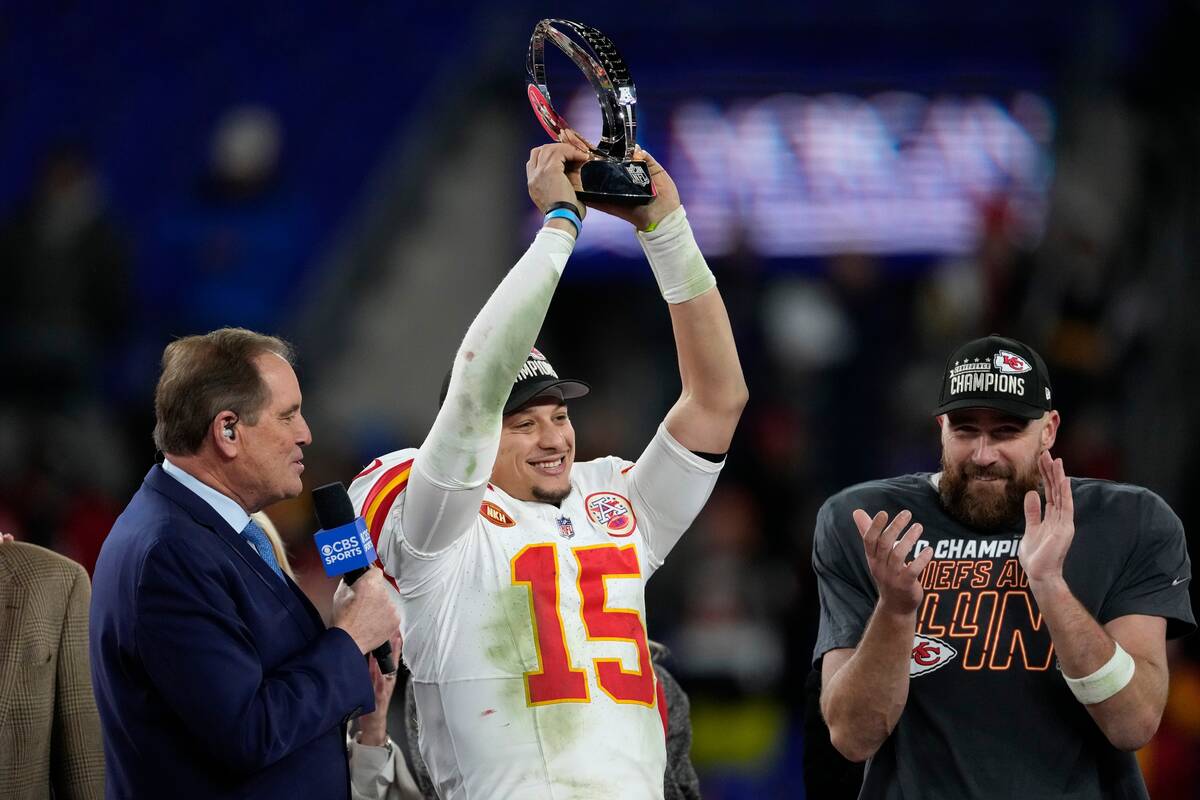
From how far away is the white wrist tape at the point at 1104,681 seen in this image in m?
3.19

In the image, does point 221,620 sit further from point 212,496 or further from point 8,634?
point 8,634

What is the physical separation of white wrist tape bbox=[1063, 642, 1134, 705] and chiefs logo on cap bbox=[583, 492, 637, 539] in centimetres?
97

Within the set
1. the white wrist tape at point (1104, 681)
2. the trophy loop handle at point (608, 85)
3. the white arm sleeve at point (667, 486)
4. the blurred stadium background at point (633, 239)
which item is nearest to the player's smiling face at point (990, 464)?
the white wrist tape at point (1104, 681)

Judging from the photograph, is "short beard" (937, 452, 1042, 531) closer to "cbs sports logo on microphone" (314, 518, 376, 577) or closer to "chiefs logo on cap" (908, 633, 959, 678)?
"chiefs logo on cap" (908, 633, 959, 678)

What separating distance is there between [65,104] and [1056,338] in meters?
6.38

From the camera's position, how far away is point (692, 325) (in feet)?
11.4

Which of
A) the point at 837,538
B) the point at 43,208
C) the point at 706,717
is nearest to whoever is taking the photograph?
the point at 837,538

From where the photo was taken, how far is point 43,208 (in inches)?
348

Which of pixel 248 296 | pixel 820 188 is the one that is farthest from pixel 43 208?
pixel 820 188

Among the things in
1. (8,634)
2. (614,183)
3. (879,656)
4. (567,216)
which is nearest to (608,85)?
(614,183)

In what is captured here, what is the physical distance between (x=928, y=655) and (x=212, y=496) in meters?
A: 1.53

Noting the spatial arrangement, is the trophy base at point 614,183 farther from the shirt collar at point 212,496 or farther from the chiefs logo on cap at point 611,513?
the shirt collar at point 212,496

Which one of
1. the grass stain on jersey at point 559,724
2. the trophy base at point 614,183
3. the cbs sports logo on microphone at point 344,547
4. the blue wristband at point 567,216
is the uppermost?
the trophy base at point 614,183

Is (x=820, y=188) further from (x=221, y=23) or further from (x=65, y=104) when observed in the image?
(x=65, y=104)
